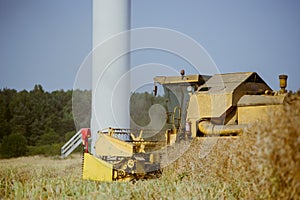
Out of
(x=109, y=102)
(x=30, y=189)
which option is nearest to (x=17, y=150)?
(x=109, y=102)

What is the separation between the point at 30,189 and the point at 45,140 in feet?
56.5

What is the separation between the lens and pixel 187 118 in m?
11.1

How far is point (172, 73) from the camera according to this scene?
38.2ft

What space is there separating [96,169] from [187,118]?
7.99ft

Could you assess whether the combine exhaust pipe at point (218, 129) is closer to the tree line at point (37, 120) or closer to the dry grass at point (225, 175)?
the dry grass at point (225, 175)

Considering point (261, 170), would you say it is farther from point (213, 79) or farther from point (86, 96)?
point (86, 96)

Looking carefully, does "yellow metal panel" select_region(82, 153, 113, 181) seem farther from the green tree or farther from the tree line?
the green tree

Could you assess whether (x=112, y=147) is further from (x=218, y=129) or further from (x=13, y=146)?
(x=13, y=146)

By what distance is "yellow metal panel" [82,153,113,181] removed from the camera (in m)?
9.86

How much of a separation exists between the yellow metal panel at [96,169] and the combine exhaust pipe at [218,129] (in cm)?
213

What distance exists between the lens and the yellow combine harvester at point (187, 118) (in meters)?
9.98

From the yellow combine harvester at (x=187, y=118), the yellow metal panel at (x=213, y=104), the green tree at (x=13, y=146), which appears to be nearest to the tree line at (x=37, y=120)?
the green tree at (x=13, y=146)

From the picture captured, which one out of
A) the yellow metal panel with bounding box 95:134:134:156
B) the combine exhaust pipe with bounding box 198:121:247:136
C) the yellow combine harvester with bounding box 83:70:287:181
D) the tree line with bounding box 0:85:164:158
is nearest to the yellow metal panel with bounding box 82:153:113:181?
the yellow combine harvester with bounding box 83:70:287:181

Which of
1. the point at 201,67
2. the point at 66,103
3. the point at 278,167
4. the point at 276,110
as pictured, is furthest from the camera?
the point at 66,103
